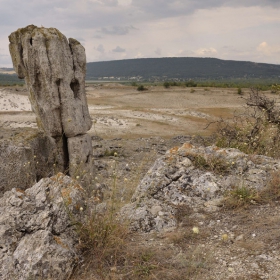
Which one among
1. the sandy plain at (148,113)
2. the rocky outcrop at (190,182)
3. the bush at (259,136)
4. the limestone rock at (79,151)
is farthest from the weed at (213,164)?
the sandy plain at (148,113)

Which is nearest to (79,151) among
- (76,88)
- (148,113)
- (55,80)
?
(76,88)

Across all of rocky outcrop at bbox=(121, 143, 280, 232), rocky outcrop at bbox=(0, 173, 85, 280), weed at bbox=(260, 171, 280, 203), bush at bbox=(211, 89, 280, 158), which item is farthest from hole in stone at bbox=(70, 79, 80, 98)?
weed at bbox=(260, 171, 280, 203)

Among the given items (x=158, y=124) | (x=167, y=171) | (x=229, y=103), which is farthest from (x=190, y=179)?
(x=229, y=103)

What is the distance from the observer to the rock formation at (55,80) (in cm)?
770

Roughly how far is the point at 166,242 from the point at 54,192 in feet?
5.30

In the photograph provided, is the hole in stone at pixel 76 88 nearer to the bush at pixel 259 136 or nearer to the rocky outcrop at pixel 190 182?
the rocky outcrop at pixel 190 182

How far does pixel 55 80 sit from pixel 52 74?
0.55ft

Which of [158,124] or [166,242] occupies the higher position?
[166,242]

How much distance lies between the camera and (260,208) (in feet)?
14.4

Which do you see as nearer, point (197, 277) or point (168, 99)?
point (197, 277)

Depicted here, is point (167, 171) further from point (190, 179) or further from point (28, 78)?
point (28, 78)

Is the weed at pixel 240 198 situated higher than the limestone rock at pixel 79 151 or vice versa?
the weed at pixel 240 198

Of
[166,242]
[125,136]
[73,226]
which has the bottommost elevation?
[125,136]

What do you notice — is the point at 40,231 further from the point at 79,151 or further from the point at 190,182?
the point at 79,151
